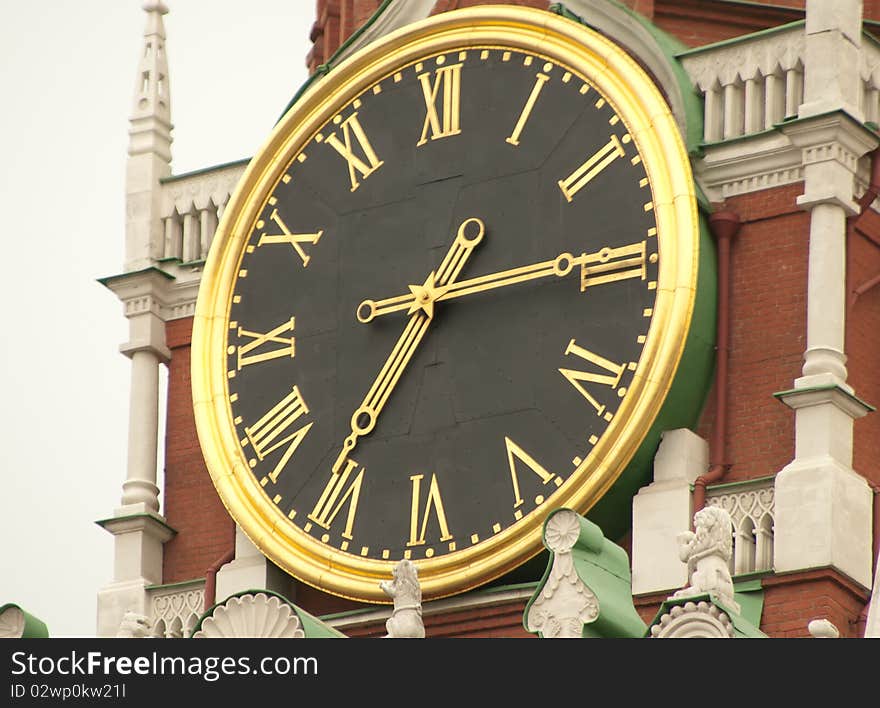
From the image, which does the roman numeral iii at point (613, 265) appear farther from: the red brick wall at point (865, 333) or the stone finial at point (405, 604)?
the stone finial at point (405, 604)

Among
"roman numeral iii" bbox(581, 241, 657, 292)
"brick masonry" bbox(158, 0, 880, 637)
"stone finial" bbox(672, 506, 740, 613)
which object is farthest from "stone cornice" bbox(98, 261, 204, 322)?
"stone finial" bbox(672, 506, 740, 613)

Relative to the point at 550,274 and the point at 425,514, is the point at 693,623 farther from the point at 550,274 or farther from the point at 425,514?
the point at 550,274

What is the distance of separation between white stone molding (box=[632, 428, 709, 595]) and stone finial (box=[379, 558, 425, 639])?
1.25 metres

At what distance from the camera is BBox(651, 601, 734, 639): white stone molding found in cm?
2888

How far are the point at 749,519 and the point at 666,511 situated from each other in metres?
0.51

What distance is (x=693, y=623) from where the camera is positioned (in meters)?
29.0

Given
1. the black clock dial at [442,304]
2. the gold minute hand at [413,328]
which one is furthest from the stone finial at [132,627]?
the gold minute hand at [413,328]

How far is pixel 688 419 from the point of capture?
31.4 meters

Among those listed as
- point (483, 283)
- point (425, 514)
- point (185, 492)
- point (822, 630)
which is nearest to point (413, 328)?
point (483, 283)

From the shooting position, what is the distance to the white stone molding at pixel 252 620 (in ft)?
Result: 100

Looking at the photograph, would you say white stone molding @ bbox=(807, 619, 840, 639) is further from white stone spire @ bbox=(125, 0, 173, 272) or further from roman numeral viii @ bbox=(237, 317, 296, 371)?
white stone spire @ bbox=(125, 0, 173, 272)

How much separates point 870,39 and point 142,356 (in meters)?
4.85
